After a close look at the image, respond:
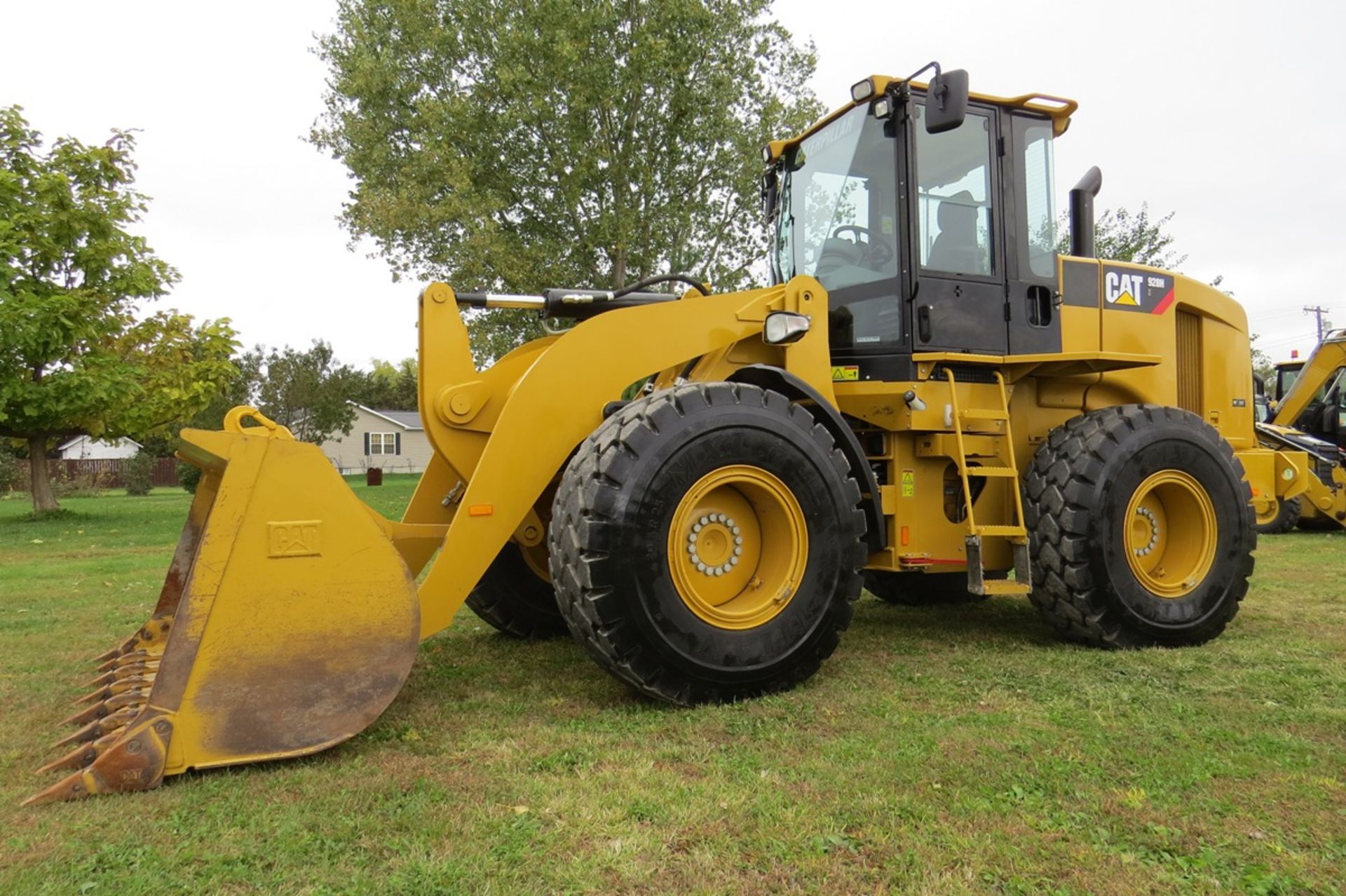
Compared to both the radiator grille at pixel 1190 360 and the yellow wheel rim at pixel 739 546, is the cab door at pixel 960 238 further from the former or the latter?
the radiator grille at pixel 1190 360

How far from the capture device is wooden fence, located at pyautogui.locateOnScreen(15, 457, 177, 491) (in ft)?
115

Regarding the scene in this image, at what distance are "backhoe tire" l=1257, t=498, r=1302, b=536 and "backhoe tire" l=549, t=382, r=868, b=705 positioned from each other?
33.9ft

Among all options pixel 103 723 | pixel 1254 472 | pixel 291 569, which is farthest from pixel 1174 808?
pixel 1254 472

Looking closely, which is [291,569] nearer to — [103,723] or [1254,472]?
[103,723]

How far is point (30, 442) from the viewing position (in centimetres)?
1730

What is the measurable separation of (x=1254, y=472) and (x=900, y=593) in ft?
8.74

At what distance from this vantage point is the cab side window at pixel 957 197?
529 centimetres

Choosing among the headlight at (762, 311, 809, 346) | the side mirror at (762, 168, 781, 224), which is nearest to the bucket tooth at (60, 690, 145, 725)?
the headlight at (762, 311, 809, 346)

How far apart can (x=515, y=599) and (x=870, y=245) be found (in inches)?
115

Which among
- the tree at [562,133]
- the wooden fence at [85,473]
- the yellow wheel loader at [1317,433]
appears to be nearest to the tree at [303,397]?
the wooden fence at [85,473]

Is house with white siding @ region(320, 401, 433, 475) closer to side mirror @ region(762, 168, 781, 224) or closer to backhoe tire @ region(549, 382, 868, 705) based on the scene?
side mirror @ region(762, 168, 781, 224)

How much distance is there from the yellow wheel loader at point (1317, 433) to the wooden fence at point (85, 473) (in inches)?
1424

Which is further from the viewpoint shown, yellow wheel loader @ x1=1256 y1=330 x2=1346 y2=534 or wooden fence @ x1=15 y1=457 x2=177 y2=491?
wooden fence @ x1=15 y1=457 x2=177 y2=491

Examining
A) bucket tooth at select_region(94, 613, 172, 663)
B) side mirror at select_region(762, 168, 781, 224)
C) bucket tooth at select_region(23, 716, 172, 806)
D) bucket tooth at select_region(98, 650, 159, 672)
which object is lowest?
bucket tooth at select_region(23, 716, 172, 806)
